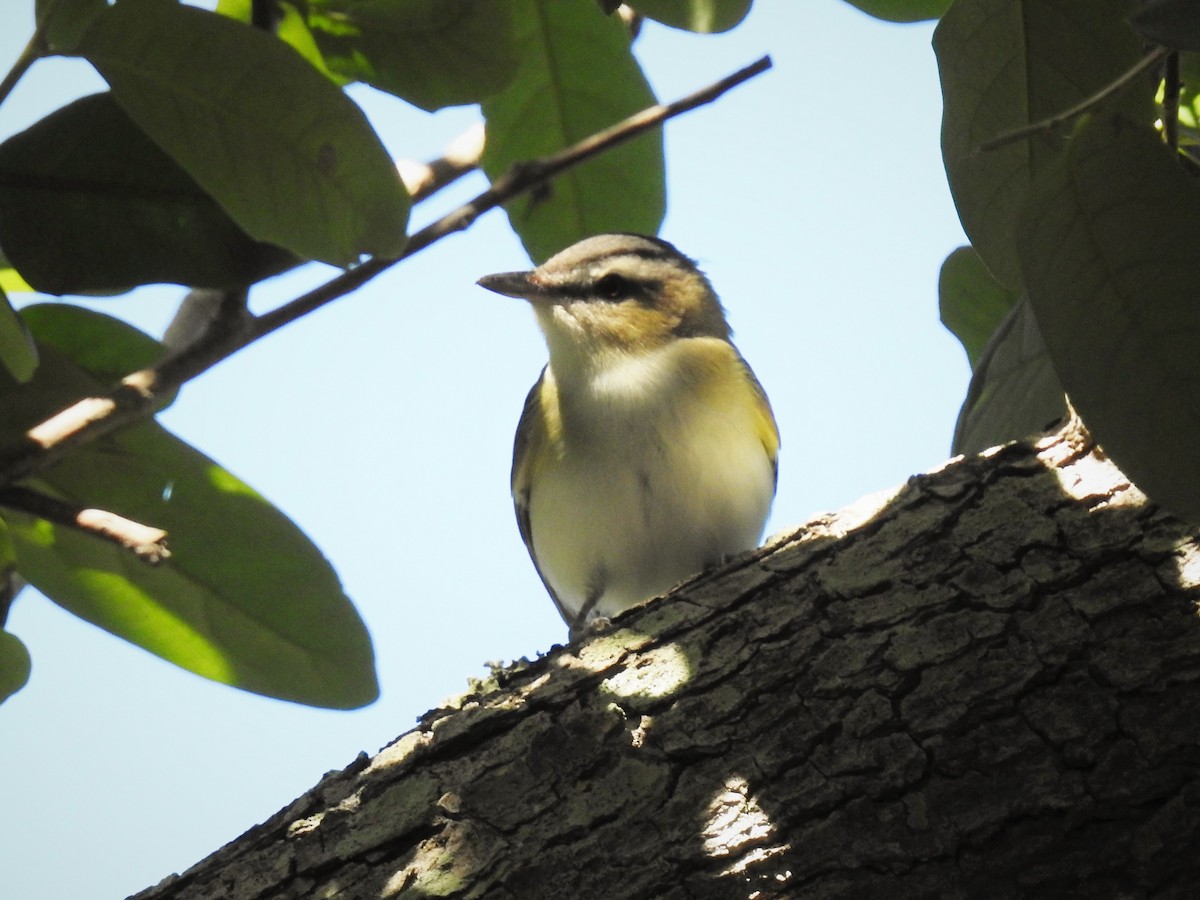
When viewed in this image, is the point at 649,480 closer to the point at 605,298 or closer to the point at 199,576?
the point at 605,298

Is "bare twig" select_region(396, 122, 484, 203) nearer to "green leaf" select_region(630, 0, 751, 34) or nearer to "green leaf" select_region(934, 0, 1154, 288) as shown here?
"green leaf" select_region(630, 0, 751, 34)

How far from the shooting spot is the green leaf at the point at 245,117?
2.14m

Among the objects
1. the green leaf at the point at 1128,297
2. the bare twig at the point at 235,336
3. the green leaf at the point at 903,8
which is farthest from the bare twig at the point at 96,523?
the green leaf at the point at 903,8

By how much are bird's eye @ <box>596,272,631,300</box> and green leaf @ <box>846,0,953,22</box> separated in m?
1.88

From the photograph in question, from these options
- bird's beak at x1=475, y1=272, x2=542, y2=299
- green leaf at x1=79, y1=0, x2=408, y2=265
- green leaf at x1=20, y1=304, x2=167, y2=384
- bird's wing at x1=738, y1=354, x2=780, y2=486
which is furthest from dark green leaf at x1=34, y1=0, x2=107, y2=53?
bird's wing at x1=738, y1=354, x2=780, y2=486

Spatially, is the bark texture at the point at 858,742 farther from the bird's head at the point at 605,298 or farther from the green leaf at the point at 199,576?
the bird's head at the point at 605,298

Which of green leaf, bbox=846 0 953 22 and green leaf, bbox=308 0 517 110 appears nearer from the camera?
green leaf, bbox=308 0 517 110

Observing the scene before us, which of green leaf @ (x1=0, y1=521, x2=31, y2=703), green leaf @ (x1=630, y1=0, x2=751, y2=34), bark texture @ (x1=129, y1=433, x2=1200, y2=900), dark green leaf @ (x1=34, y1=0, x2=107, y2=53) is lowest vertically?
bark texture @ (x1=129, y1=433, x2=1200, y2=900)

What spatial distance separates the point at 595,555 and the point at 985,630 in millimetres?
2151

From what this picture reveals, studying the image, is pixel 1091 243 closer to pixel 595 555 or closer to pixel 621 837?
pixel 621 837

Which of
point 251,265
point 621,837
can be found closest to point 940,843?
point 621,837

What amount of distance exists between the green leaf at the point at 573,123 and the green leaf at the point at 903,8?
709 millimetres

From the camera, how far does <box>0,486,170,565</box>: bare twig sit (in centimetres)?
192

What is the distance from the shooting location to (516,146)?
328cm
